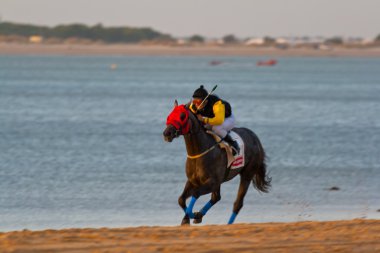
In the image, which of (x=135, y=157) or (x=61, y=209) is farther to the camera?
(x=135, y=157)

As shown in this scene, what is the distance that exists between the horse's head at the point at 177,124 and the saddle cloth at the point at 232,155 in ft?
2.51

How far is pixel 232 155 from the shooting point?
1631cm

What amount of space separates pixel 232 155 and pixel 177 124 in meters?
1.59

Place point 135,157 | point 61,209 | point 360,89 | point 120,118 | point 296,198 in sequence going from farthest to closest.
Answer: point 360,89
point 120,118
point 135,157
point 296,198
point 61,209

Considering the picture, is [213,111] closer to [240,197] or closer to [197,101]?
[197,101]

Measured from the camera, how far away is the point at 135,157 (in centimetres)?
3033

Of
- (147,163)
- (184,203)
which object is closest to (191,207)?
(184,203)

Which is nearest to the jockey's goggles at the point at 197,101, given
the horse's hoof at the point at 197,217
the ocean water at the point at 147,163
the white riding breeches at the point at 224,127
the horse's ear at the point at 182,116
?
the white riding breeches at the point at 224,127

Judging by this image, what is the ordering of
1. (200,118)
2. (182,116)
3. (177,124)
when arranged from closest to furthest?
(177,124) < (182,116) < (200,118)

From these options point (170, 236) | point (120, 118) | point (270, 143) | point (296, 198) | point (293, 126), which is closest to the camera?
point (170, 236)

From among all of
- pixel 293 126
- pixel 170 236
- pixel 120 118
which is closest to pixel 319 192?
pixel 170 236

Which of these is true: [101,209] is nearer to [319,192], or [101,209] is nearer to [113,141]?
[319,192]

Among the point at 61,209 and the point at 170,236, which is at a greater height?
the point at 170,236

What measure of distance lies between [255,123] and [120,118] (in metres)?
6.65
